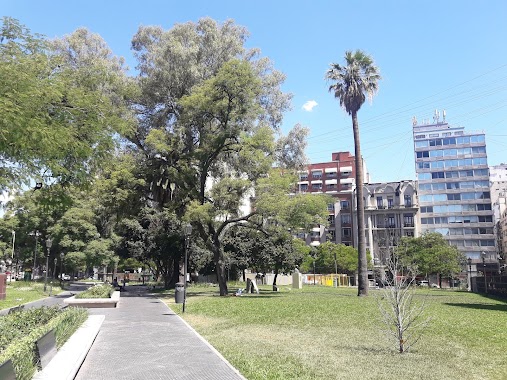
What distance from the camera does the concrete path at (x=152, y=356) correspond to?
25.6 feet

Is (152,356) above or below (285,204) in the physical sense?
below

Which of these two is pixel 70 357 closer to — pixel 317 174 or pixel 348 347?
pixel 348 347

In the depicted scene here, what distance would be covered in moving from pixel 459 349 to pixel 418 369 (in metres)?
2.66

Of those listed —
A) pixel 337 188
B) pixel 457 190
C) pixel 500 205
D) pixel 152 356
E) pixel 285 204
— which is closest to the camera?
pixel 152 356

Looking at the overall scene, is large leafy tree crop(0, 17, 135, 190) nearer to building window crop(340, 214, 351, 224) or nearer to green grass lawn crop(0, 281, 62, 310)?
green grass lawn crop(0, 281, 62, 310)

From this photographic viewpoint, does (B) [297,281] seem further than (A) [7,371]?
Yes

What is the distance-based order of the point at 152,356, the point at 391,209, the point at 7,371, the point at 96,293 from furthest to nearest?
1. the point at 391,209
2. the point at 96,293
3. the point at 152,356
4. the point at 7,371

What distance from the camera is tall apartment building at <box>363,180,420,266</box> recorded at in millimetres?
84812

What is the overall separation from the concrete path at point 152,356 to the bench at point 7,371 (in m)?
2.60

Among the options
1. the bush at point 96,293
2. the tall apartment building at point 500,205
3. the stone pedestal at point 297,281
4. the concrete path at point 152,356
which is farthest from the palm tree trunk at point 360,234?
the tall apartment building at point 500,205

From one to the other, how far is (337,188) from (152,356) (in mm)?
92650

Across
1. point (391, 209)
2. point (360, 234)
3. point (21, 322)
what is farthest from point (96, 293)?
point (391, 209)

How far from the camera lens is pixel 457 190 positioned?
96312 mm

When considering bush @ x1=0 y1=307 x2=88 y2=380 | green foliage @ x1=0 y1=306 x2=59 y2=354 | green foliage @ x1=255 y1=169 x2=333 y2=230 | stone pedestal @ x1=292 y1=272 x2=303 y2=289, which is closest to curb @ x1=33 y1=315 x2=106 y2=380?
bush @ x1=0 y1=307 x2=88 y2=380
